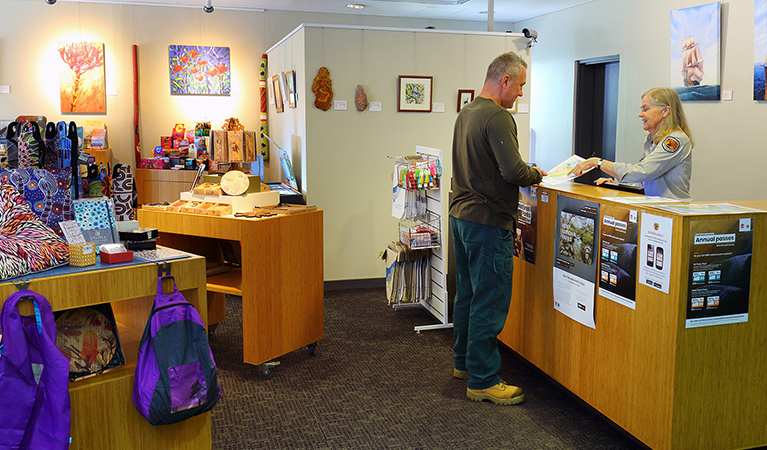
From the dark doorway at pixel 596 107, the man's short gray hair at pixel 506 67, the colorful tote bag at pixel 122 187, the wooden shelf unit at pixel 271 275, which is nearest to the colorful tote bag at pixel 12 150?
the wooden shelf unit at pixel 271 275

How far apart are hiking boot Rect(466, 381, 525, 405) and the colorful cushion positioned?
6.74 feet

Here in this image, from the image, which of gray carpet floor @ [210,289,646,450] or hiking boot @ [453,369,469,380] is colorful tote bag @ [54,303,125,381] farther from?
hiking boot @ [453,369,469,380]

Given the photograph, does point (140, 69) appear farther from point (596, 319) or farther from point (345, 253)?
point (596, 319)

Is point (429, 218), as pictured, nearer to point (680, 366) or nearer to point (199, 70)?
point (680, 366)

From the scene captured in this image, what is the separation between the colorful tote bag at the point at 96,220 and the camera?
231 cm

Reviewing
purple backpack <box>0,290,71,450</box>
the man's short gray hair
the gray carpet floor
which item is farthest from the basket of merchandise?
purple backpack <box>0,290,71,450</box>

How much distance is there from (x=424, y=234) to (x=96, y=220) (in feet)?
7.48

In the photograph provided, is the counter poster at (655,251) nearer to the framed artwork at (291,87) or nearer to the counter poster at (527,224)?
the counter poster at (527,224)

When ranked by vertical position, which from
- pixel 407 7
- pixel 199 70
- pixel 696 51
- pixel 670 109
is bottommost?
pixel 670 109

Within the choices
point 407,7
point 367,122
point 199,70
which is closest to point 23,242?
point 367,122

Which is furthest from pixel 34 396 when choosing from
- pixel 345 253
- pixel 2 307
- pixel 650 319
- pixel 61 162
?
pixel 345 253

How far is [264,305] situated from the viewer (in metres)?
3.42

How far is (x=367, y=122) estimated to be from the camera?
5.44m

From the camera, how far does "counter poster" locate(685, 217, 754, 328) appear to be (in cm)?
225
